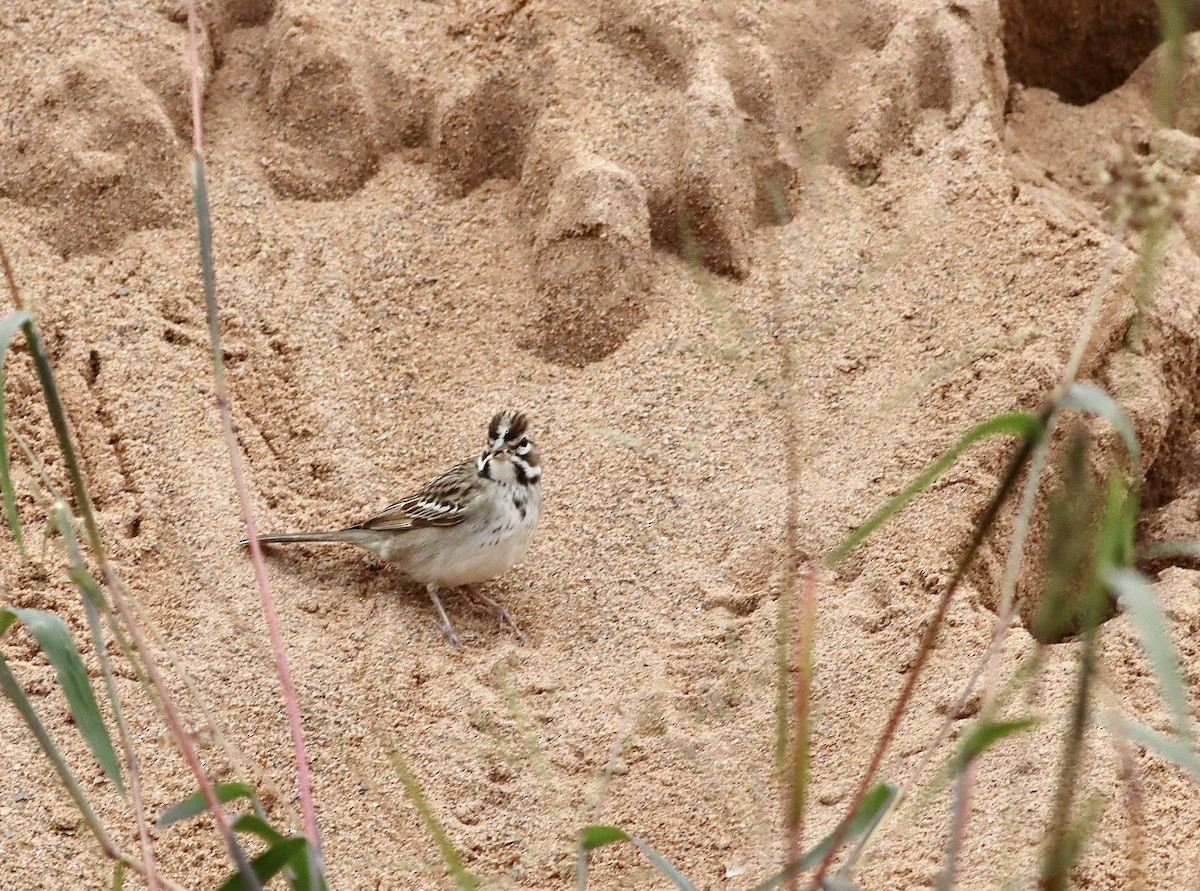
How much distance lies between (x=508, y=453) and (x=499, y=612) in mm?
581

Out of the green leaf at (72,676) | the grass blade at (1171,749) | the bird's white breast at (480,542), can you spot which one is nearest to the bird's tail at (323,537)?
the bird's white breast at (480,542)

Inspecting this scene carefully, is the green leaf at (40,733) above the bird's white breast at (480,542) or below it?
above

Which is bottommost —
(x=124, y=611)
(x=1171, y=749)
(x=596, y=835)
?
(x=596, y=835)

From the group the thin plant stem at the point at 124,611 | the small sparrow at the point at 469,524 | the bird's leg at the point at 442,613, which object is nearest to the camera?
the thin plant stem at the point at 124,611

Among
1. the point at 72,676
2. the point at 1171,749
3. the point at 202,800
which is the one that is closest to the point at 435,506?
the point at 72,676

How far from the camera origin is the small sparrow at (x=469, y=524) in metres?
5.35

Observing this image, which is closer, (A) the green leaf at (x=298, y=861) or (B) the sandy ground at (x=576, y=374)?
(A) the green leaf at (x=298, y=861)

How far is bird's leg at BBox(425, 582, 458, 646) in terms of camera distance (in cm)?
516

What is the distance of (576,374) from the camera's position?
5.96 metres

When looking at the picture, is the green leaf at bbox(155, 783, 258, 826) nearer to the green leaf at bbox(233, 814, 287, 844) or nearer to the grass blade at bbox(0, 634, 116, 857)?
the green leaf at bbox(233, 814, 287, 844)

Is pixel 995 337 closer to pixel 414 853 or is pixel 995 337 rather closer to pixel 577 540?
pixel 577 540

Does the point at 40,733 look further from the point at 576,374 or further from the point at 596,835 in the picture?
the point at 576,374

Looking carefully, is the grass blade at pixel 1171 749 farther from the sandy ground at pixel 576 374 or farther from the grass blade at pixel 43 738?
the grass blade at pixel 43 738

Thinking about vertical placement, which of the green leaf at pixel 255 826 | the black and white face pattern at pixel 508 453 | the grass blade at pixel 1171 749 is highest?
the grass blade at pixel 1171 749
